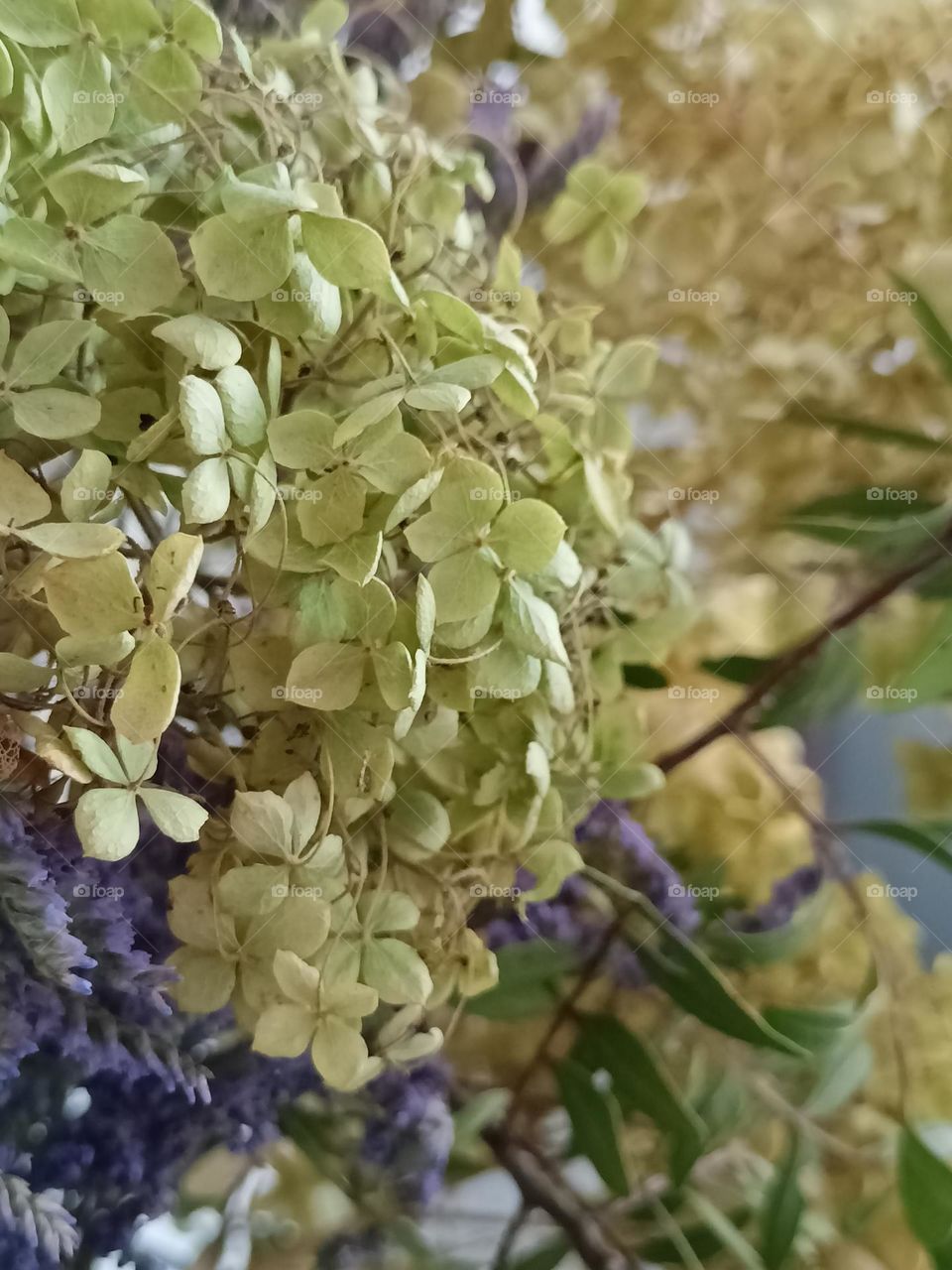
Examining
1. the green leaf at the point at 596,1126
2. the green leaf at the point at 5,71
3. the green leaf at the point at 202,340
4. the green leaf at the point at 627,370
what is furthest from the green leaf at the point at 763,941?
the green leaf at the point at 5,71

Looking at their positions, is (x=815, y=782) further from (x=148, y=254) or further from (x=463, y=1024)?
(x=148, y=254)

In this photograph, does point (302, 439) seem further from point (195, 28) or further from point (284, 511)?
point (195, 28)

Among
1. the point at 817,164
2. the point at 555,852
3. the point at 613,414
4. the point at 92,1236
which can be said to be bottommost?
the point at 92,1236

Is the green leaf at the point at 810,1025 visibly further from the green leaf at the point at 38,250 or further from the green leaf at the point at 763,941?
the green leaf at the point at 38,250

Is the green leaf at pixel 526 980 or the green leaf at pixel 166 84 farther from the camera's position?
the green leaf at pixel 526 980

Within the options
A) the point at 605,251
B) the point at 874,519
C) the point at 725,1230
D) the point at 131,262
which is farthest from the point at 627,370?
the point at 725,1230

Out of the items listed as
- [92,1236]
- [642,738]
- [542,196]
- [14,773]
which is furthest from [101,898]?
[542,196]
